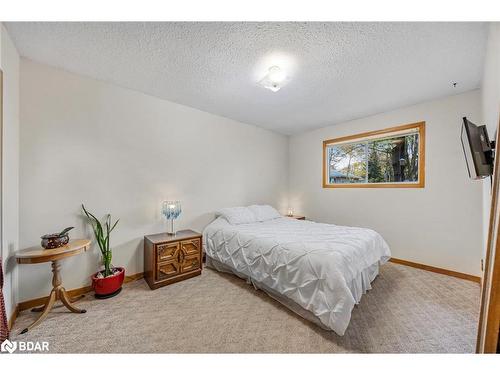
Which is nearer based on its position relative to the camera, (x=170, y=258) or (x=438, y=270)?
(x=170, y=258)

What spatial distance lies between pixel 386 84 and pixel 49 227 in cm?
409

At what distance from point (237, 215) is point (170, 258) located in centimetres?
119

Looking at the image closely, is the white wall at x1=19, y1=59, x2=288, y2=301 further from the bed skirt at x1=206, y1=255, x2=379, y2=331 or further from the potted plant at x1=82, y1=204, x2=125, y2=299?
the bed skirt at x1=206, y1=255, x2=379, y2=331

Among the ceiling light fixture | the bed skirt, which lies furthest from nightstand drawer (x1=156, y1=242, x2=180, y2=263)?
the ceiling light fixture

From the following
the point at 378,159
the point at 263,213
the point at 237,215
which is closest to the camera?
the point at 237,215

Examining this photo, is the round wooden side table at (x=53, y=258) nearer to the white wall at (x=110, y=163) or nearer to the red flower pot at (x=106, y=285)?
the red flower pot at (x=106, y=285)

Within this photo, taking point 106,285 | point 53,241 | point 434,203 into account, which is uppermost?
point 434,203

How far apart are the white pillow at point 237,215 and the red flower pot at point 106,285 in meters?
1.58

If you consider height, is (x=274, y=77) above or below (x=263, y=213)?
above

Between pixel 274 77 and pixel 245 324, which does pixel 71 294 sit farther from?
pixel 274 77

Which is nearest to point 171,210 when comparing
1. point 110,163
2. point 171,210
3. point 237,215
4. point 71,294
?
point 171,210

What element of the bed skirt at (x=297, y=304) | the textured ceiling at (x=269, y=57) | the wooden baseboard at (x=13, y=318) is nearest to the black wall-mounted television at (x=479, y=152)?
the textured ceiling at (x=269, y=57)

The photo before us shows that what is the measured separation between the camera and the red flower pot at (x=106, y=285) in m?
2.11

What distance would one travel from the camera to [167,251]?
246 centimetres
